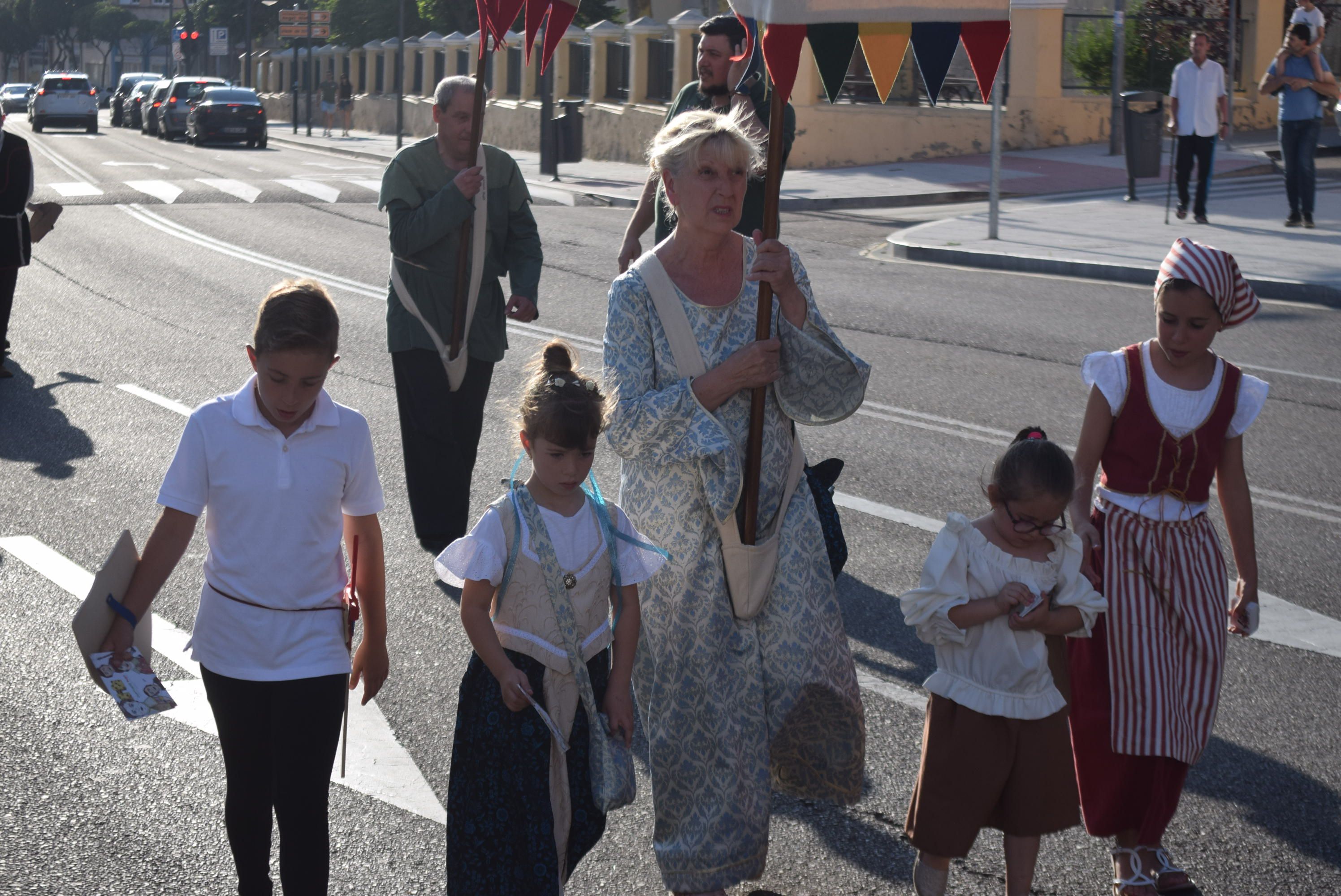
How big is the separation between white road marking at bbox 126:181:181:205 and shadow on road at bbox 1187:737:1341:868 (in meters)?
19.9

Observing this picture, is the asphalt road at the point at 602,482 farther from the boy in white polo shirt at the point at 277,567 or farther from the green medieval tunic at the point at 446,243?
the green medieval tunic at the point at 446,243

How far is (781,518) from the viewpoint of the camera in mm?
3762

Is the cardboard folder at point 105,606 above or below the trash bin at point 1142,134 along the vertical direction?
below

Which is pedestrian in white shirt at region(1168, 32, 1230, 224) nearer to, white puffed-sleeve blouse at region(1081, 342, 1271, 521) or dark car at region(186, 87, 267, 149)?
white puffed-sleeve blouse at region(1081, 342, 1271, 521)

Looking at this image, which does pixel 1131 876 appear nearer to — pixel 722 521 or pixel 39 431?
pixel 722 521

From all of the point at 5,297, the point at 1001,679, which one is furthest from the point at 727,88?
the point at 5,297

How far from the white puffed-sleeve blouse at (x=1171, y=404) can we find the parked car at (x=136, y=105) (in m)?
49.2

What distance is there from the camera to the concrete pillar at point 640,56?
3497cm

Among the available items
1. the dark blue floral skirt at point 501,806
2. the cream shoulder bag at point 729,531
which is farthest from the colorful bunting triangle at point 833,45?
the dark blue floral skirt at point 501,806

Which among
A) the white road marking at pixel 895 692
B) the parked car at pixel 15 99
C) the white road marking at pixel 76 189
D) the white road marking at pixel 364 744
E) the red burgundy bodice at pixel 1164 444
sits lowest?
the white road marking at pixel 364 744

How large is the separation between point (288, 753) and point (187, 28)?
8751cm

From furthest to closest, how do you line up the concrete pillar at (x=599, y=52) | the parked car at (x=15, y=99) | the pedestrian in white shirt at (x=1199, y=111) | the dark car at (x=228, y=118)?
the parked car at (x=15, y=99) < the dark car at (x=228, y=118) < the concrete pillar at (x=599, y=52) < the pedestrian in white shirt at (x=1199, y=111)

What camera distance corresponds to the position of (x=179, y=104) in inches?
1678

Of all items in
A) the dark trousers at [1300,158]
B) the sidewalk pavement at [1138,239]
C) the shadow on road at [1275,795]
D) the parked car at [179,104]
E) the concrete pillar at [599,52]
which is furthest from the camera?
the parked car at [179,104]
